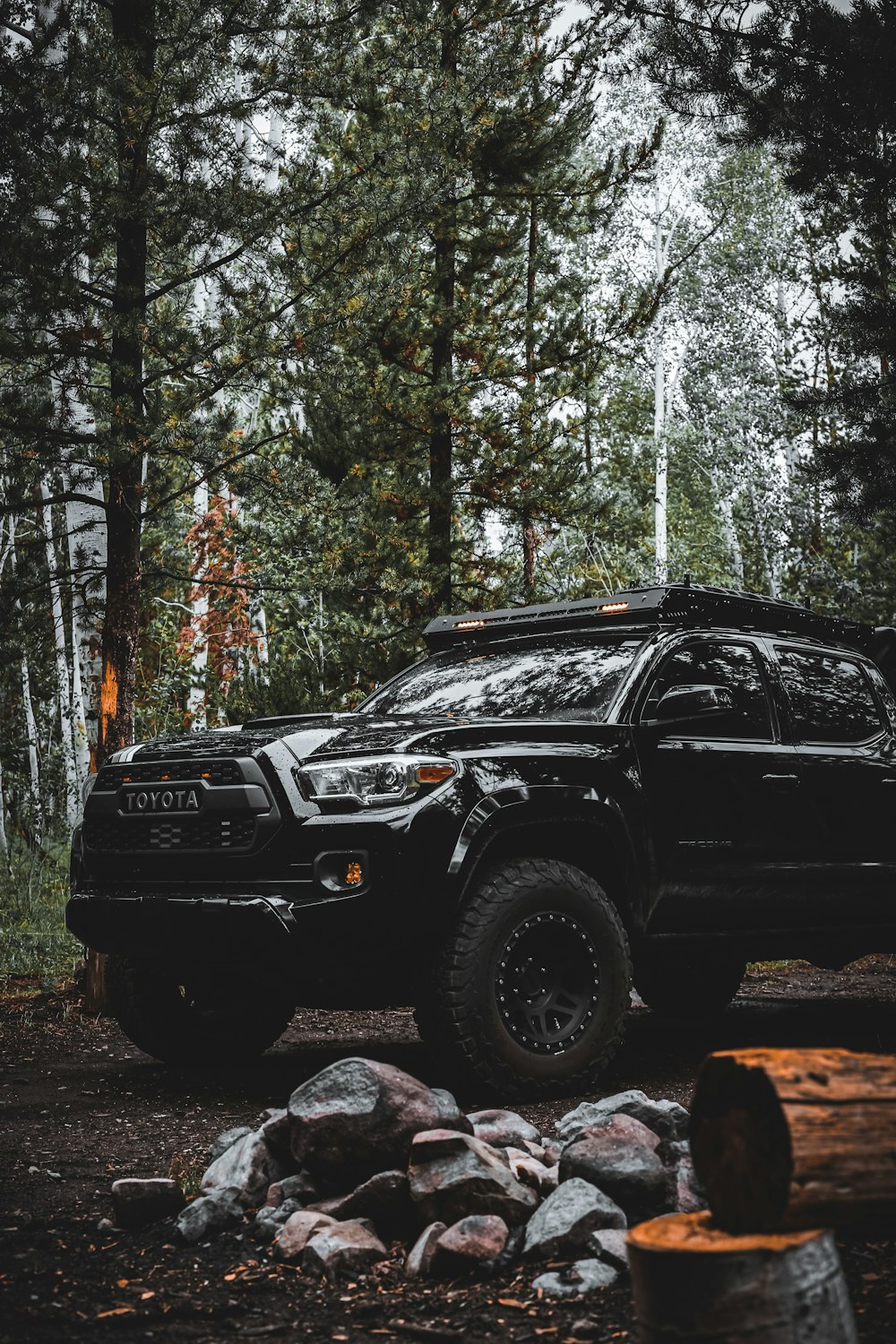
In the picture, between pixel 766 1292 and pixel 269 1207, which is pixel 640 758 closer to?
pixel 269 1207

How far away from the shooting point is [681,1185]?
3801 mm

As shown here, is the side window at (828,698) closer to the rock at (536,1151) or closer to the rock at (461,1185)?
the rock at (536,1151)

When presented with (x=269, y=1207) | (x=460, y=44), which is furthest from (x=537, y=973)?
(x=460, y=44)

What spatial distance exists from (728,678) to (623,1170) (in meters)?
3.18

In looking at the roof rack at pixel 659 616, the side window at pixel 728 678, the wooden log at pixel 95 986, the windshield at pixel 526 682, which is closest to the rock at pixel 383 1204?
the windshield at pixel 526 682

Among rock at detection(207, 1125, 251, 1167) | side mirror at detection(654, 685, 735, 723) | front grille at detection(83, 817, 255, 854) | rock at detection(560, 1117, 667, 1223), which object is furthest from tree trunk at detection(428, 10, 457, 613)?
rock at detection(560, 1117, 667, 1223)

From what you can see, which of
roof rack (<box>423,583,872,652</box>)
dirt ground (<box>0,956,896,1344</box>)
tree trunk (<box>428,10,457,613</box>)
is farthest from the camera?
tree trunk (<box>428,10,457,613</box>)

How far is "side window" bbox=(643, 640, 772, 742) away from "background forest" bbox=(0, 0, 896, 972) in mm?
3443

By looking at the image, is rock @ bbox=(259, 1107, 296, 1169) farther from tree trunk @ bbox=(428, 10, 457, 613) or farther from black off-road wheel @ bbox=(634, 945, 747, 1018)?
tree trunk @ bbox=(428, 10, 457, 613)

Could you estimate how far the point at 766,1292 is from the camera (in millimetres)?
2160

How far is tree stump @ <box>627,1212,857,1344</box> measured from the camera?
2.16 m

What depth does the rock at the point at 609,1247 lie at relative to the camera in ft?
11.3

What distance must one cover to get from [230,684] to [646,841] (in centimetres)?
898

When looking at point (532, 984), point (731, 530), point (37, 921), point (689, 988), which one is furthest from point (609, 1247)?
point (731, 530)
